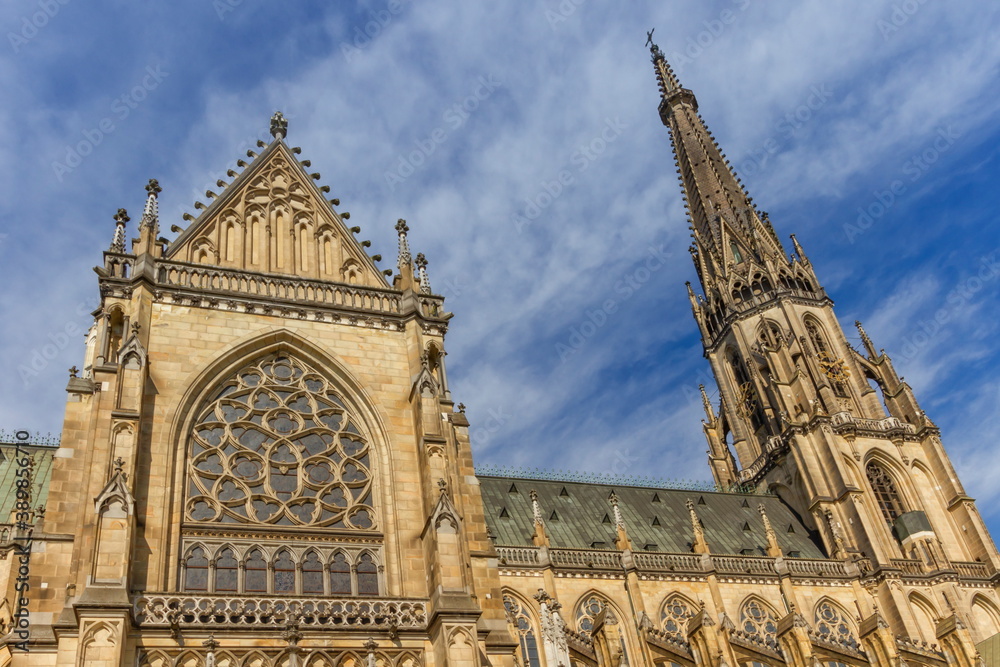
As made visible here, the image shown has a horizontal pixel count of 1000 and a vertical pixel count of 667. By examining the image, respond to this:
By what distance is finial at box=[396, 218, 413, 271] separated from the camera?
78.1 ft

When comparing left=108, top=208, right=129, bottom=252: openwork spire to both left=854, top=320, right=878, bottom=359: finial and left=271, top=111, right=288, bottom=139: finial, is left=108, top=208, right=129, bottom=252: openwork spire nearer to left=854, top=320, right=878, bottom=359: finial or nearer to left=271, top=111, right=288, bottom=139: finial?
left=271, top=111, right=288, bottom=139: finial

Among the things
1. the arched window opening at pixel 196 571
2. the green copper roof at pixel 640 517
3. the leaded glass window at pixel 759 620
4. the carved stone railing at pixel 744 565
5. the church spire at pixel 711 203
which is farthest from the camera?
the church spire at pixel 711 203

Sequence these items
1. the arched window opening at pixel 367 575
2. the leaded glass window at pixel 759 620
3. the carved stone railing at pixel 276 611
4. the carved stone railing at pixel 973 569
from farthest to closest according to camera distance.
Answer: the carved stone railing at pixel 973 569
the leaded glass window at pixel 759 620
the arched window opening at pixel 367 575
the carved stone railing at pixel 276 611

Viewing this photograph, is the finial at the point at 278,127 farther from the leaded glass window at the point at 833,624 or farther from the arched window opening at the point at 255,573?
the leaded glass window at the point at 833,624

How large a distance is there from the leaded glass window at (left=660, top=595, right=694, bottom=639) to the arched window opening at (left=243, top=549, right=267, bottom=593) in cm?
1718

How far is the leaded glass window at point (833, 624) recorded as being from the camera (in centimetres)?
3244

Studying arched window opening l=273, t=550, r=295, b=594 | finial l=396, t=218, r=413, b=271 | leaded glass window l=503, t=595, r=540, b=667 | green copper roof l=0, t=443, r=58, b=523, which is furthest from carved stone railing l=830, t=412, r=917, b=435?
green copper roof l=0, t=443, r=58, b=523

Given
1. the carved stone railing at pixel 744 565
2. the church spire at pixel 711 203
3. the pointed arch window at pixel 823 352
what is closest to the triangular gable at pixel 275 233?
the carved stone railing at pixel 744 565

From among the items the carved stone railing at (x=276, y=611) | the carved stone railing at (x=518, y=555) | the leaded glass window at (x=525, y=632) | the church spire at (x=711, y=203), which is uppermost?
the church spire at (x=711, y=203)

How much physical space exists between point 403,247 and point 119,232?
697cm

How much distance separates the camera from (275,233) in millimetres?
23797

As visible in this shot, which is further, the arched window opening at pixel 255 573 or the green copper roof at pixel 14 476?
the green copper roof at pixel 14 476

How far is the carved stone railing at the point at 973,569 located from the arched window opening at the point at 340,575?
2887cm

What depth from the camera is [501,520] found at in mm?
34438
